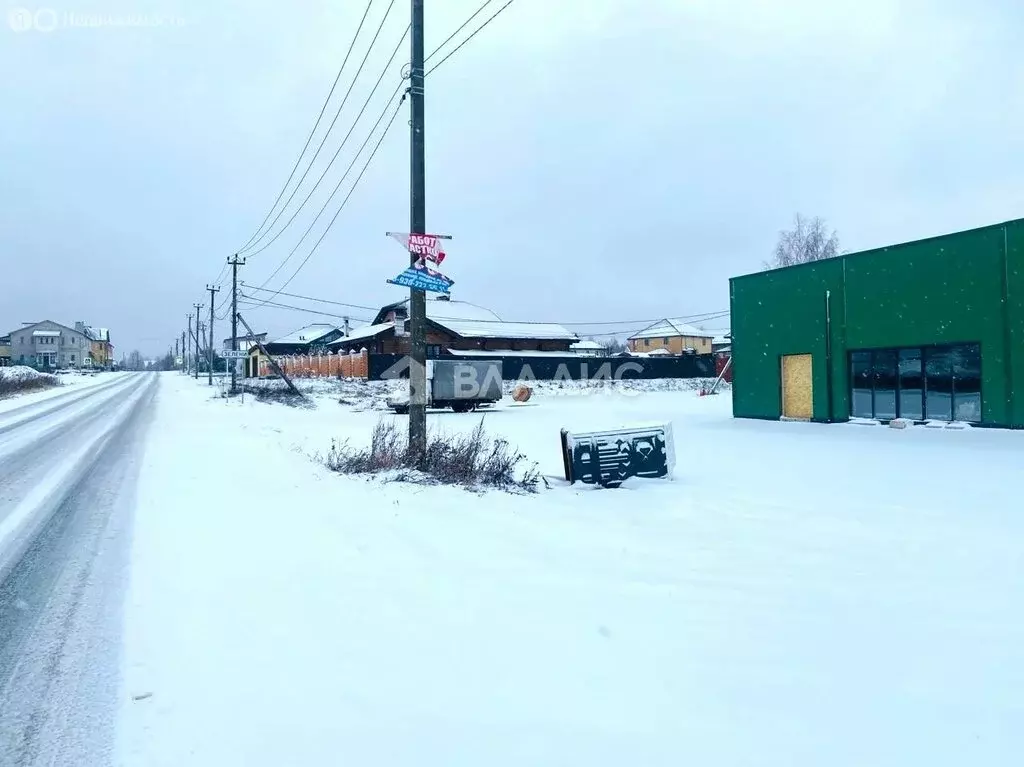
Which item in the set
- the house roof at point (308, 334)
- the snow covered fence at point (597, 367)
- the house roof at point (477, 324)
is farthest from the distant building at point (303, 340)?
the snow covered fence at point (597, 367)

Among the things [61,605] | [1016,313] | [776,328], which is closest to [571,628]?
[61,605]

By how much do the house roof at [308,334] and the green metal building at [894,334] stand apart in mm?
75759

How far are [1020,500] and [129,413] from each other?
26373mm

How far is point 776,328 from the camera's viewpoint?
22.6 meters

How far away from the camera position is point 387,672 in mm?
3678

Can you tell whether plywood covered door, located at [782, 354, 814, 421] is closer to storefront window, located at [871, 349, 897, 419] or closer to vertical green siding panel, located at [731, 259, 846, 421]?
vertical green siding panel, located at [731, 259, 846, 421]

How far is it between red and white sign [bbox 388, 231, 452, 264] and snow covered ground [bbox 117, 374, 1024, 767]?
3579 millimetres

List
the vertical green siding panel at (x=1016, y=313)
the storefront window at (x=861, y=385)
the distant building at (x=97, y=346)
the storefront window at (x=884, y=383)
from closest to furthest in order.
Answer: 1. the vertical green siding panel at (x=1016, y=313)
2. the storefront window at (x=884, y=383)
3. the storefront window at (x=861, y=385)
4. the distant building at (x=97, y=346)

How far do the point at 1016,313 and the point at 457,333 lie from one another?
43.5m

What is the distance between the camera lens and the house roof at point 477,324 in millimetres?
58681

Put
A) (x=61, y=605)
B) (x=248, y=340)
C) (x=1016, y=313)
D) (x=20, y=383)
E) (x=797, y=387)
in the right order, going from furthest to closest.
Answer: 1. (x=248, y=340)
2. (x=20, y=383)
3. (x=797, y=387)
4. (x=1016, y=313)
5. (x=61, y=605)

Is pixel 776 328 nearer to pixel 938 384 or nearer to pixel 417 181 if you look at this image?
pixel 938 384

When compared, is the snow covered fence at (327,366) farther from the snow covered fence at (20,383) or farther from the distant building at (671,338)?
the distant building at (671,338)

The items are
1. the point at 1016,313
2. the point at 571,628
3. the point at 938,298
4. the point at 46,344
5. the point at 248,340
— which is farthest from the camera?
the point at 46,344
